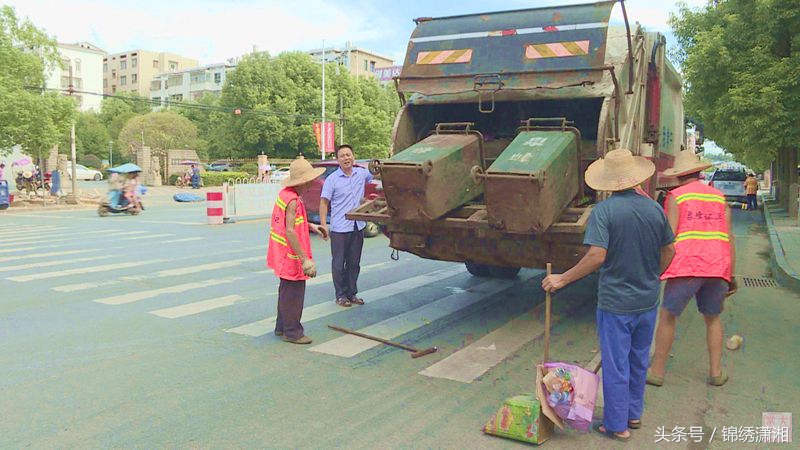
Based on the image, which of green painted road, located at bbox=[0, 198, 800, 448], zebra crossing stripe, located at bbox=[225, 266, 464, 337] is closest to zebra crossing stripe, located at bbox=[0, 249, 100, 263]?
green painted road, located at bbox=[0, 198, 800, 448]

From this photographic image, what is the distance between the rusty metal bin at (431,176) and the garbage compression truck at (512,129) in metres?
0.01

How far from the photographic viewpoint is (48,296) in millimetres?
7602

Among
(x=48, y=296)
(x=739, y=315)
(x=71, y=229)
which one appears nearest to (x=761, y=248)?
(x=739, y=315)

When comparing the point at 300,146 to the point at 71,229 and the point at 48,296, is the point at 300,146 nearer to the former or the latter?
the point at 71,229

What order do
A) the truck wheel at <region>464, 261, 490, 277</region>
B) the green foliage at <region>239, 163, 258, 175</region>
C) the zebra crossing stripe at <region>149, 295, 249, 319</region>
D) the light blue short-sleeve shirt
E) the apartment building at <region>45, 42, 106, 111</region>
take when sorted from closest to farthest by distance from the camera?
1. the zebra crossing stripe at <region>149, 295, 249, 319</region>
2. the light blue short-sleeve shirt
3. the truck wheel at <region>464, 261, 490, 277</region>
4. the green foliage at <region>239, 163, 258, 175</region>
5. the apartment building at <region>45, 42, 106, 111</region>

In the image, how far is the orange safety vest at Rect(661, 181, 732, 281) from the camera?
4.53 m

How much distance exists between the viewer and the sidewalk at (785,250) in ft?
29.2

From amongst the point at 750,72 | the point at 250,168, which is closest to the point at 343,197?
the point at 750,72

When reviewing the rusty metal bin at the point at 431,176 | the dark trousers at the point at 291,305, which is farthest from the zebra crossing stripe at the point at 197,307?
the rusty metal bin at the point at 431,176

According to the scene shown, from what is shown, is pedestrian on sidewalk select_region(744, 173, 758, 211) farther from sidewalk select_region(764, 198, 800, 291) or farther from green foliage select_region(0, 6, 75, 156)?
green foliage select_region(0, 6, 75, 156)

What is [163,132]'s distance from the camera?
56188 mm

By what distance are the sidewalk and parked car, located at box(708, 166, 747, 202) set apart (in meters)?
8.31

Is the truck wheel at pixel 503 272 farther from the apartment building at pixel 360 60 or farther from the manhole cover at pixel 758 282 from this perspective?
the apartment building at pixel 360 60

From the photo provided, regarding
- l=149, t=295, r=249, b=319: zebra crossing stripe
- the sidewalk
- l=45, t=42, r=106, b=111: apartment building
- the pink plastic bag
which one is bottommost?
l=149, t=295, r=249, b=319: zebra crossing stripe
